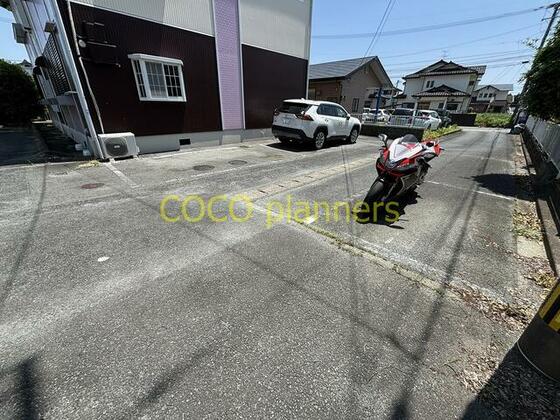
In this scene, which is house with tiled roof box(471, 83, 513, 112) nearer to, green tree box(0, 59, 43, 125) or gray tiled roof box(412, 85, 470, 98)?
gray tiled roof box(412, 85, 470, 98)

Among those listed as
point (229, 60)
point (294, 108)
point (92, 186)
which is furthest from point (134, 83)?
point (294, 108)

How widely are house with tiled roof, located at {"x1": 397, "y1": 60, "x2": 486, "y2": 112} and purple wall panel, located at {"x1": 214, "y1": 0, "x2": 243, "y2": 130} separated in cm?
3066

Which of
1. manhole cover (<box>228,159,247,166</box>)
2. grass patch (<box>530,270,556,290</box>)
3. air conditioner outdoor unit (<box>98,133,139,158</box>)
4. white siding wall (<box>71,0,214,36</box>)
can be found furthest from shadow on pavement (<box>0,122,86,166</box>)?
grass patch (<box>530,270,556,290</box>)

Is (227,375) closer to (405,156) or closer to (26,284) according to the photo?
(26,284)

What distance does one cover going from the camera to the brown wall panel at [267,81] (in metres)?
11.1

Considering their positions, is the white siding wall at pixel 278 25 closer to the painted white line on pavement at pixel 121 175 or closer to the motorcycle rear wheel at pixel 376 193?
the painted white line on pavement at pixel 121 175

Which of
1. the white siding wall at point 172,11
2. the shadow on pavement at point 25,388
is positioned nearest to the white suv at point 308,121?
the white siding wall at point 172,11

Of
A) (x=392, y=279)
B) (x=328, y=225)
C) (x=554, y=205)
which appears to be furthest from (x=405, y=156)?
(x=554, y=205)

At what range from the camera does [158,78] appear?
333 inches

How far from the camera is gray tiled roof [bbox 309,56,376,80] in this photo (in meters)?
18.2

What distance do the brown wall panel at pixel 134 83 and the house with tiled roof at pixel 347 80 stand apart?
1111 cm

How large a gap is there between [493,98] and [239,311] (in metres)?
73.5

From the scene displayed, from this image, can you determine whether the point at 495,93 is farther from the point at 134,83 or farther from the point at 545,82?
the point at 134,83

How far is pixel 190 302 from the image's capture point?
240 cm
